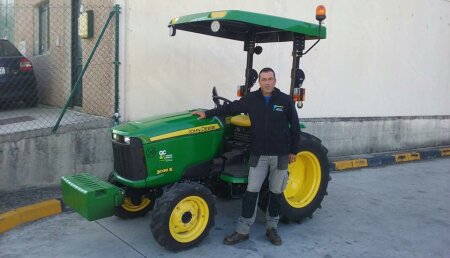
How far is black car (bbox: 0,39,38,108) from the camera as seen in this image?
25.6 feet

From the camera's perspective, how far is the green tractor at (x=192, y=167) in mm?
4086

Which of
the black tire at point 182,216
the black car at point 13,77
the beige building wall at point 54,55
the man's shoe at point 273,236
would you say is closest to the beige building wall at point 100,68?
the beige building wall at point 54,55

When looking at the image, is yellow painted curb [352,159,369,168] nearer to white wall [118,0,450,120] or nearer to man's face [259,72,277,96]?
white wall [118,0,450,120]

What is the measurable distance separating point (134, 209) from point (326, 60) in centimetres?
527

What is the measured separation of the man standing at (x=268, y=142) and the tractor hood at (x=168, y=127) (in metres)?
0.21

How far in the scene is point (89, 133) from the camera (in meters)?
6.14

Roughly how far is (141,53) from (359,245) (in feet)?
13.2

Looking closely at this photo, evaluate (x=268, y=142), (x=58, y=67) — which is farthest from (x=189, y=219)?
(x=58, y=67)

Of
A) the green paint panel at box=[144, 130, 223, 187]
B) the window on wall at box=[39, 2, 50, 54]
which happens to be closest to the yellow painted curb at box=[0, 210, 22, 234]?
the green paint panel at box=[144, 130, 223, 187]

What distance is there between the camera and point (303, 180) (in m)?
5.38

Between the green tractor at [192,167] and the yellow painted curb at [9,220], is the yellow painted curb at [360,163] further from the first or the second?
the yellow painted curb at [9,220]

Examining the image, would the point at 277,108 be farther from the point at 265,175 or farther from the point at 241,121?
the point at 265,175

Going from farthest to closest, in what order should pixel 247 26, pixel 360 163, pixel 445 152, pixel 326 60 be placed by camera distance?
1. pixel 445 152
2. pixel 326 60
3. pixel 360 163
4. pixel 247 26

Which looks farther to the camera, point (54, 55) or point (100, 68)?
point (54, 55)
